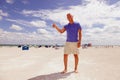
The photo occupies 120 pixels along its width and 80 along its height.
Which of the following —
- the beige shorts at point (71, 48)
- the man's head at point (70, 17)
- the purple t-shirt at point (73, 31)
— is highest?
the man's head at point (70, 17)

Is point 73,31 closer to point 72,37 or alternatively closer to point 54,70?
point 72,37

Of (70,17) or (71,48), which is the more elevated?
(70,17)

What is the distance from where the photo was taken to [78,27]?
5.70 meters

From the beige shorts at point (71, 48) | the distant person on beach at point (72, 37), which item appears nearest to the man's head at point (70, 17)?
the distant person on beach at point (72, 37)

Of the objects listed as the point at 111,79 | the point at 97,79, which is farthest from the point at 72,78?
the point at 111,79

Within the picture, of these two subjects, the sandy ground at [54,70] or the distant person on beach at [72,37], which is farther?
the distant person on beach at [72,37]

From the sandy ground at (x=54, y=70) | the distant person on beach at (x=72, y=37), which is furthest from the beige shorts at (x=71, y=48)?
the sandy ground at (x=54, y=70)

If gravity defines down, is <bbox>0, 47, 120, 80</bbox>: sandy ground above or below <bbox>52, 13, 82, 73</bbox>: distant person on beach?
below

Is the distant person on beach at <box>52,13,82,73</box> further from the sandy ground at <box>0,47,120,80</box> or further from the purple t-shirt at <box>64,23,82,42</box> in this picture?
the sandy ground at <box>0,47,120,80</box>

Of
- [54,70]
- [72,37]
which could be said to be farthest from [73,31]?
[54,70]

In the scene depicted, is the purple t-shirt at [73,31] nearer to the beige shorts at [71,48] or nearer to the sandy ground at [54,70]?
the beige shorts at [71,48]

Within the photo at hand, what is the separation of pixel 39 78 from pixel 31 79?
0.23 m

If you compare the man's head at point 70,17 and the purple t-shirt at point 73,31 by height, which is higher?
the man's head at point 70,17

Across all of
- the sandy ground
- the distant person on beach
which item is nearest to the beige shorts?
the distant person on beach
